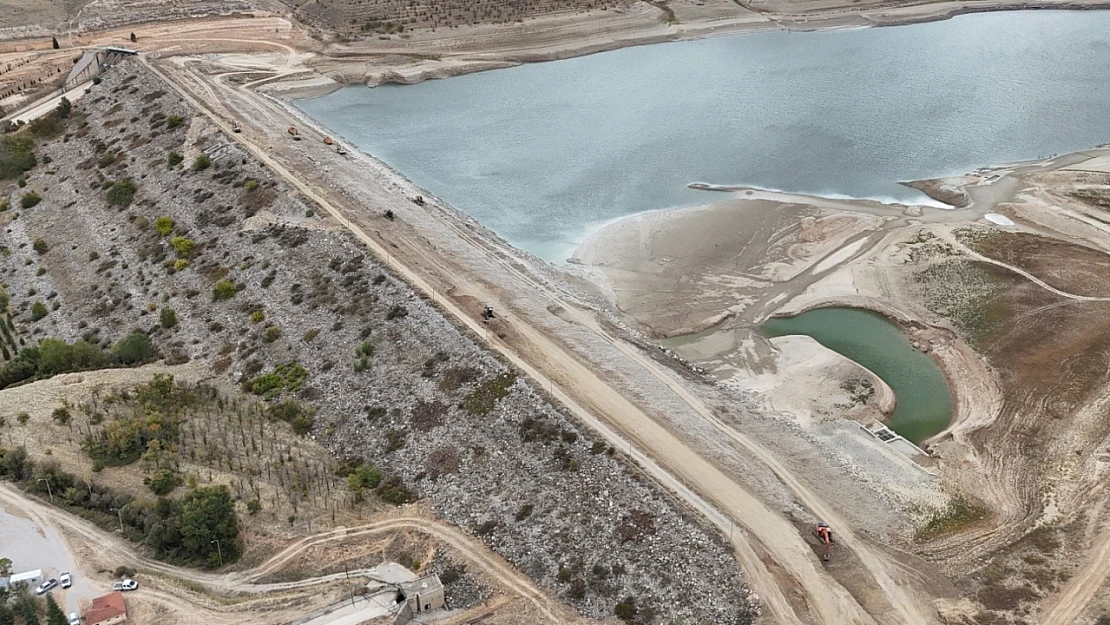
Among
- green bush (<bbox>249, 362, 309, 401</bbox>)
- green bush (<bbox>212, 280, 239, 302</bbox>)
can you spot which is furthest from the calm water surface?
green bush (<bbox>249, 362, 309, 401</bbox>)

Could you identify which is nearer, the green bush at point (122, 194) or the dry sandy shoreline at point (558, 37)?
the green bush at point (122, 194)

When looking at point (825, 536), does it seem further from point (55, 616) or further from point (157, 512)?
point (55, 616)

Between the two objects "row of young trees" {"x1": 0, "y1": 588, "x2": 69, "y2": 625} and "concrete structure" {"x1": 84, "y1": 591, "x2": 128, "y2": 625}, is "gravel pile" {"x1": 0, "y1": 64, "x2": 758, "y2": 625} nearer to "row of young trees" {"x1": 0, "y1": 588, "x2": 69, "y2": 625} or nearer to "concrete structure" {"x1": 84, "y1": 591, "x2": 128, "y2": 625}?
"concrete structure" {"x1": 84, "y1": 591, "x2": 128, "y2": 625}

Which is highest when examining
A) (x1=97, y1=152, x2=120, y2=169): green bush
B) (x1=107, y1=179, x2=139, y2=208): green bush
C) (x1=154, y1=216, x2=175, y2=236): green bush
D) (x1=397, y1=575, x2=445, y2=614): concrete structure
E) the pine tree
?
(x1=97, y1=152, x2=120, y2=169): green bush

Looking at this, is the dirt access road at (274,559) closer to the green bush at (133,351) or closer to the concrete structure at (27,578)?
the concrete structure at (27,578)

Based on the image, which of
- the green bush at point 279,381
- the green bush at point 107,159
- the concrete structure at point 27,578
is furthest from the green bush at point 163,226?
the concrete structure at point 27,578

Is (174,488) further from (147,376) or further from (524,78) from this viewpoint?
(524,78)
